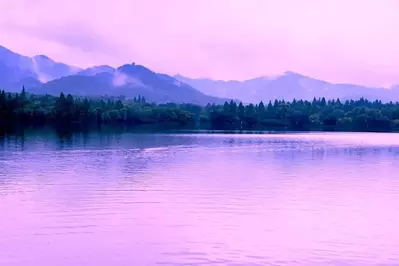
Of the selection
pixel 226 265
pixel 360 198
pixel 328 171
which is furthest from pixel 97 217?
pixel 328 171

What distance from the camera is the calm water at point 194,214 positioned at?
1343 cm

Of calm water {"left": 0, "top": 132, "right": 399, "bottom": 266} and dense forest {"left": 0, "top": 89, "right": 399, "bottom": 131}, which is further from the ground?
dense forest {"left": 0, "top": 89, "right": 399, "bottom": 131}

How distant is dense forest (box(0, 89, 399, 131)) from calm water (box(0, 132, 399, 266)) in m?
81.6

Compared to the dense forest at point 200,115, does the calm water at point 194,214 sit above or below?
below

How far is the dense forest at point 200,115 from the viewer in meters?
112

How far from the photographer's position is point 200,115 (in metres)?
158

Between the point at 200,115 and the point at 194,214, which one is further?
the point at 200,115

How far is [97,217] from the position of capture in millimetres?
17156

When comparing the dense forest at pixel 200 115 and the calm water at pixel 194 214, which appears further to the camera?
the dense forest at pixel 200 115

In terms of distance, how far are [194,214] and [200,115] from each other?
462 feet

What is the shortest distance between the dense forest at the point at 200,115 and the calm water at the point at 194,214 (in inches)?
3211

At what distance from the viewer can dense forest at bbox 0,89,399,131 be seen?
112 m

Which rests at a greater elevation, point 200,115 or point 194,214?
point 200,115

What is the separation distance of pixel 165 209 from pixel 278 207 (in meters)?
3.92
